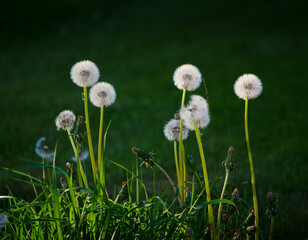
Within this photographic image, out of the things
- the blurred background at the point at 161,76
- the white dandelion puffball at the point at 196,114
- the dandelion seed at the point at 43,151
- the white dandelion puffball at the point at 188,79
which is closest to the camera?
the white dandelion puffball at the point at 196,114

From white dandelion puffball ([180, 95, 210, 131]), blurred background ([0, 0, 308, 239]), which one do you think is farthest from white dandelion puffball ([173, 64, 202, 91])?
blurred background ([0, 0, 308, 239])

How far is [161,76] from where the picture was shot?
6969 millimetres

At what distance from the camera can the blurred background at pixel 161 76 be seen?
12.4 feet

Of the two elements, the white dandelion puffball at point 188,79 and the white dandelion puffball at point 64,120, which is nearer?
the white dandelion puffball at point 188,79

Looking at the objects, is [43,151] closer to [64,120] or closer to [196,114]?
[64,120]

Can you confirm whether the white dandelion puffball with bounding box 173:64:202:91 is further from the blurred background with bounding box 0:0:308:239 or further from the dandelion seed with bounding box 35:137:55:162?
the dandelion seed with bounding box 35:137:55:162

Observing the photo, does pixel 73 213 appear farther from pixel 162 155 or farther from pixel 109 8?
pixel 109 8

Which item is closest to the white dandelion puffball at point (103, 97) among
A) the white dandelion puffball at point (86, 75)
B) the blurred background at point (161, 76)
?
the white dandelion puffball at point (86, 75)

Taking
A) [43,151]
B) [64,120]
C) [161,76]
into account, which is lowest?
[43,151]

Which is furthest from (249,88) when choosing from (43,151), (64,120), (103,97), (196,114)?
(43,151)

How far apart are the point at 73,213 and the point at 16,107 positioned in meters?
4.38

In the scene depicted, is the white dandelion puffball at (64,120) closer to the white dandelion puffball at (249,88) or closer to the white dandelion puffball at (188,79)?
the white dandelion puffball at (188,79)

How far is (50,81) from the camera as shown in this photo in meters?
7.07

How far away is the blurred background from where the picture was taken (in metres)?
3.79
